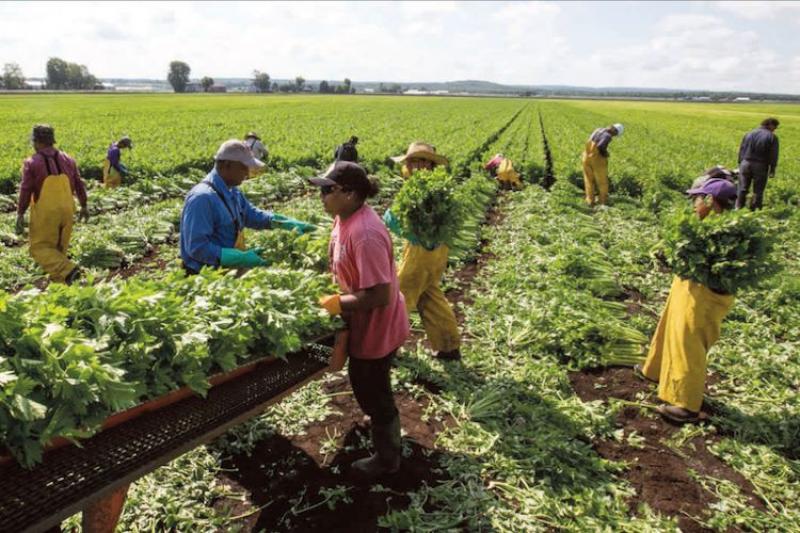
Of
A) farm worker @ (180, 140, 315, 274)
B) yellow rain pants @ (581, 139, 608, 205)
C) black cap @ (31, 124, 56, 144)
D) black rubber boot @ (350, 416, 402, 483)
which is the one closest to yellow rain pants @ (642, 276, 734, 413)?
black rubber boot @ (350, 416, 402, 483)

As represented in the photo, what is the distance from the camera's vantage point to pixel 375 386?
154 inches

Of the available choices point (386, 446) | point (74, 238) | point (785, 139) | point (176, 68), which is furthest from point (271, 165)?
point (176, 68)

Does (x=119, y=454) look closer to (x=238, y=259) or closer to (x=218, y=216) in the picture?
(x=238, y=259)

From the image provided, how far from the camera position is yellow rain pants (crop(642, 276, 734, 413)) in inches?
195

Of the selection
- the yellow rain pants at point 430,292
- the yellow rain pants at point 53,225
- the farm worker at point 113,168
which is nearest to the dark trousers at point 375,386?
the yellow rain pants at point 430,292

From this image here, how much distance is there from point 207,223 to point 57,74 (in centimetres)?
16297

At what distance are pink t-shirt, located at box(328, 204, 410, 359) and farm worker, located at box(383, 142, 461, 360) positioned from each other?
1929 mm

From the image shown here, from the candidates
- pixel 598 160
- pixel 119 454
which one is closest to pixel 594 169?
pixel 598 160

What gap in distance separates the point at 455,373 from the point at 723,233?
3.13m

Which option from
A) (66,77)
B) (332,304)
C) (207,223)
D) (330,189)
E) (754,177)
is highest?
(66,77)

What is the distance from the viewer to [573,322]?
653 centimetres

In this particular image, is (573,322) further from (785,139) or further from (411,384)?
(785,139)

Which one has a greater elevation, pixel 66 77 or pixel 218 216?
pixel 66 77

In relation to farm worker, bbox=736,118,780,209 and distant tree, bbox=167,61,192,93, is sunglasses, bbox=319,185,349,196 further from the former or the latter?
distant tree, bbox=167,61,192,93
